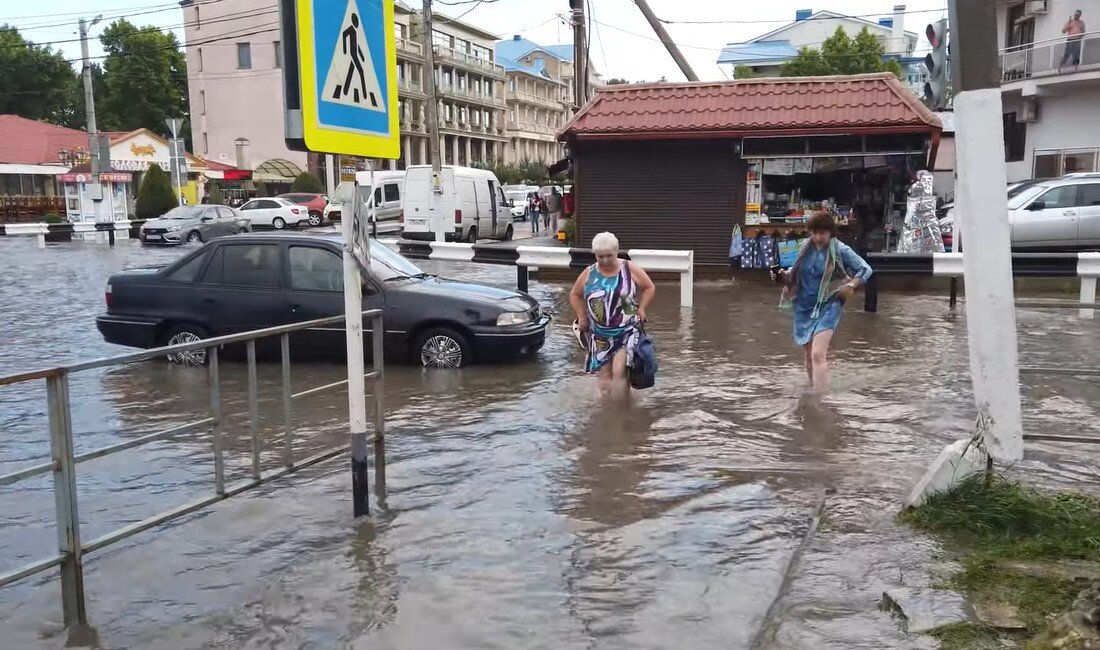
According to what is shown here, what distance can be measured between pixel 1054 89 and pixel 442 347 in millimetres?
29560

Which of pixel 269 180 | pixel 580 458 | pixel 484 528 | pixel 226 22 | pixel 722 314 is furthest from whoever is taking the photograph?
pixel 226 22

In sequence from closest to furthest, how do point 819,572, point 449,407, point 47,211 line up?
1. point 819,572
2. point 449,407
3. point 47,211

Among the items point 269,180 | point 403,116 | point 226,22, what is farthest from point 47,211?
point 403,116

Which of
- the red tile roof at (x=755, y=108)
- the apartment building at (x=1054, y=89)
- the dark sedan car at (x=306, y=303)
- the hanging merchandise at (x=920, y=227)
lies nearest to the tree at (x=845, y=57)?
the apartment building at (x=1054, y=89)

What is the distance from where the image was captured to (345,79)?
4887 mm

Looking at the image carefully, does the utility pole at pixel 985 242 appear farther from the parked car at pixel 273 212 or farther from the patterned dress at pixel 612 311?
the parked car at pixel 273 212

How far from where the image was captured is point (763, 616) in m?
4.12

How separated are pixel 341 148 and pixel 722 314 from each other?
9583 millimetres

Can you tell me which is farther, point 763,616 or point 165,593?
point 165,593

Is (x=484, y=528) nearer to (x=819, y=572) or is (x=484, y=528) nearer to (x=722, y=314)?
(x=819, y=572)

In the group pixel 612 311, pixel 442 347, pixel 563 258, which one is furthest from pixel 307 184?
pixel 612 311

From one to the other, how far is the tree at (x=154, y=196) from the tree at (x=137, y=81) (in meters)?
30.6

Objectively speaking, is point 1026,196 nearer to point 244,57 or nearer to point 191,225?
point 191,225

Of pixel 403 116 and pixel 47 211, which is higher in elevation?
pixel 403 116
